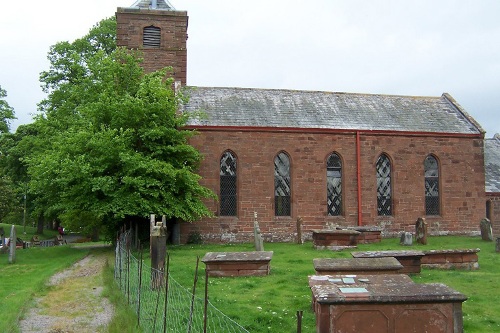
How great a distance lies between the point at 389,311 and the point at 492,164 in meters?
25.7

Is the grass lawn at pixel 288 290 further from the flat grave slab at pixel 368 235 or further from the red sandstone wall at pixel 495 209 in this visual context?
the red sandstone wall at pixel 495 209

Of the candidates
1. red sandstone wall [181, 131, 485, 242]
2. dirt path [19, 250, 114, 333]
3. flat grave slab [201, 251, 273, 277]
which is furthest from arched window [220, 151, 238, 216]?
flat grave slab [201, 251, 273, 277]

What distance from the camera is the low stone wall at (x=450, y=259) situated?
47.0ft

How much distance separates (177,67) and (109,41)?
1126cm

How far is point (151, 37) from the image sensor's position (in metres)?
27.8

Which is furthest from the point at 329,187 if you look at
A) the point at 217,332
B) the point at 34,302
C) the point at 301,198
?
the point at 217,332

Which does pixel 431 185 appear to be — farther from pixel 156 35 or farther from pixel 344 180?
pixel 156 35

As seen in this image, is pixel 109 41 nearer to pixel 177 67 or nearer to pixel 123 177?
pixel 177 67

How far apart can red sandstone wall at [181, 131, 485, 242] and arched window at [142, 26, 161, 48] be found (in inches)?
302

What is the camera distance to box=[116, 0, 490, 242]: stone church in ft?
76.6

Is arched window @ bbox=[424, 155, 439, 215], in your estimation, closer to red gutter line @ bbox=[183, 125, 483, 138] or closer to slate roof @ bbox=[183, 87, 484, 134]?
red gutter line @ bbox=[183, 125, 483, 138]

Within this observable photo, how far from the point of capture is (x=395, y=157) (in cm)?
2495

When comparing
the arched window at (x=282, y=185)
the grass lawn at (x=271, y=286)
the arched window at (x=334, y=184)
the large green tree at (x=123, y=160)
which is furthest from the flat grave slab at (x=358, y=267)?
the arched window at (x=334, y=184)

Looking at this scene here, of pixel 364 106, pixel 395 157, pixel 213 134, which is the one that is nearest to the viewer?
pixel 213 134
